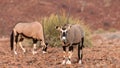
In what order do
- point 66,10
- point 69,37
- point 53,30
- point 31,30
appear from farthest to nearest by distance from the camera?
point 66,10, point 53,30, point 31,30, point 69,37

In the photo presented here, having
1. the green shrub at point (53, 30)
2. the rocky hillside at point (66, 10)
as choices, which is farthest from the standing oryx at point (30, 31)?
the rocky hillside at point (66, 10)

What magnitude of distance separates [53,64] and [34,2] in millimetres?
32314

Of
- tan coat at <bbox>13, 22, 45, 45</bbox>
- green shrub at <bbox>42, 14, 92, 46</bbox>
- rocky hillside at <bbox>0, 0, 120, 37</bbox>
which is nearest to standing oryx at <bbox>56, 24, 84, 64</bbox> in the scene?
tan coat at <bbox>13, 22, 45, 45</bbox>

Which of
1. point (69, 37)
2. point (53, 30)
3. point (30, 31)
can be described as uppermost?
point (69, 37)

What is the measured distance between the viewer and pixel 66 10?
41656mm

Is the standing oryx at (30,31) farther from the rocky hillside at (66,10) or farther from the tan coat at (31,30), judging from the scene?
the rocky hillside at (66,10)

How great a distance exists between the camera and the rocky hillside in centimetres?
3917

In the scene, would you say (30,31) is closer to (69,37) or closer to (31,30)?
(31,30)

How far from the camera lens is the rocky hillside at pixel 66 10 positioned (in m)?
39.2

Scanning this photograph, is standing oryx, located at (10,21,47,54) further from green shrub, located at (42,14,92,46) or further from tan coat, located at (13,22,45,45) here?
green shrub, located at (42,14,92,46)

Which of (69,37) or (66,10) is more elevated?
(69,37)

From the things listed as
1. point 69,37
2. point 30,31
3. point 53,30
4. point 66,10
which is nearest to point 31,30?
point 30,31

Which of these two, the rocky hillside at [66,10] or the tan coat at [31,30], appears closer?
the tan coat at [31,30]

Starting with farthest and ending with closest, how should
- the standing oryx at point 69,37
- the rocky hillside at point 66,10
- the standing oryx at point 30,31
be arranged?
the rocky hillside at point 66,10 < the standing oryx at point 30,31 < the standing oryx at point 69,37
